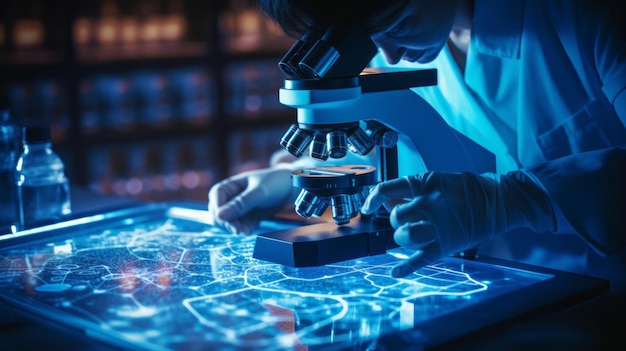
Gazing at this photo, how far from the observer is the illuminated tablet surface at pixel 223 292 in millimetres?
954

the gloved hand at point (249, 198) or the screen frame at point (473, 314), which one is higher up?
the gloved hand at point (249, 198)

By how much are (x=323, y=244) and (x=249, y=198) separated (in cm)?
39

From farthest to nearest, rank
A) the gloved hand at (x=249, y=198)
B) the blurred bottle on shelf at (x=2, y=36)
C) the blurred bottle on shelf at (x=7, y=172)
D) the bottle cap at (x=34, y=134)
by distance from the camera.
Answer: the blurred bottle on shelf at (x=2, y=36), the blurred bottle on shelf at (x=7, y=172), the bottle cap at (x=34, y=134), the gloved hand at (x=249, y=198)

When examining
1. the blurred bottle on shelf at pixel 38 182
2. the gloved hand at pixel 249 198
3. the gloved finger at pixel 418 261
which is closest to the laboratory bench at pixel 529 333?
the gloved finger at pixel 418 261

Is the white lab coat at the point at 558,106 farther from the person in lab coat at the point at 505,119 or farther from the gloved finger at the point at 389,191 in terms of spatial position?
the gloved finger at the point at 389,191

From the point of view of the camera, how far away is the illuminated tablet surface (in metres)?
0.95

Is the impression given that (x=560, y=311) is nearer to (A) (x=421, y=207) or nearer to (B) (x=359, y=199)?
(A) (x=421, y=207)

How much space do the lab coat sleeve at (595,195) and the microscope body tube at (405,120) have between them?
0.15 metres

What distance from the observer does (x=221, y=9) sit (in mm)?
4172

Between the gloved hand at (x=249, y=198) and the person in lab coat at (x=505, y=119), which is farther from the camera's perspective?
the gloved hand at (x=249, y=198)

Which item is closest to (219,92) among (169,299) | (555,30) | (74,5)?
(74,5)

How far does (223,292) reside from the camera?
111cm

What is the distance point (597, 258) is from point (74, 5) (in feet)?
9.62

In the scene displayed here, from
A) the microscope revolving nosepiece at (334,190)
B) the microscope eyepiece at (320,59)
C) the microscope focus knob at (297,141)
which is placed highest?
the microscope eyepiece at (320,59)
